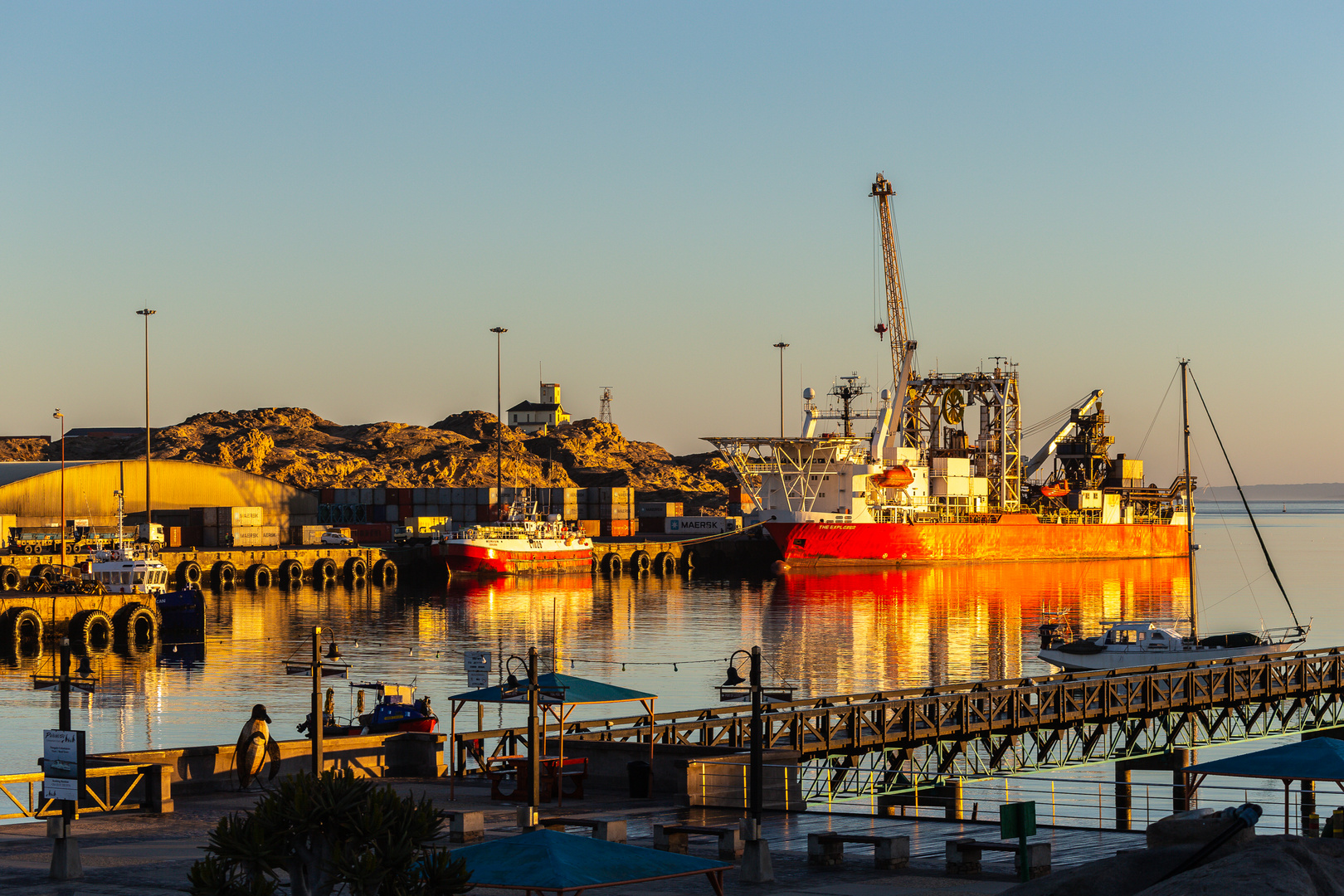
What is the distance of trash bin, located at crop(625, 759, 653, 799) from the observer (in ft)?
75.7

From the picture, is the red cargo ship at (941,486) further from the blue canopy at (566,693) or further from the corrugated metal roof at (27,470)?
the blue canopy at (566,693)

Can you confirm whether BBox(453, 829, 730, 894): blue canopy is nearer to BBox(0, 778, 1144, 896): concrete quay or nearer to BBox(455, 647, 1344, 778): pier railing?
BBox(0, 778, 1144, 896): concrete quay

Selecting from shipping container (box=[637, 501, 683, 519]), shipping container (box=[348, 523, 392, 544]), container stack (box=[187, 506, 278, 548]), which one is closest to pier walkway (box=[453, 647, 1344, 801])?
container stack (box=[187, 506, 278, 548])

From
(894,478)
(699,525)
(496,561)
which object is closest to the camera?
(496,561)

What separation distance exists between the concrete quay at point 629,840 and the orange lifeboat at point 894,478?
303ft

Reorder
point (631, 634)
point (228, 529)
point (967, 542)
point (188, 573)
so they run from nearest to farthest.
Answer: point (631, 634) < point (188, 573) < point (228, 529) < point (967, 542)

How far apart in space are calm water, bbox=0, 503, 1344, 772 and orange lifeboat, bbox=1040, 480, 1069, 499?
476 inches

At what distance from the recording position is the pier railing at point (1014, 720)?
28703 mm

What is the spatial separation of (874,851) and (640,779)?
6.21m

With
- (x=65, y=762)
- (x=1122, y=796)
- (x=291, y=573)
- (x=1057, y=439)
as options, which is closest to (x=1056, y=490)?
(x=1057, y=439)

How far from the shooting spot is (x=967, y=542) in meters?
122

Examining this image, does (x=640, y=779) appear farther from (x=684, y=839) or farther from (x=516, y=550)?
(x=516, y=550)

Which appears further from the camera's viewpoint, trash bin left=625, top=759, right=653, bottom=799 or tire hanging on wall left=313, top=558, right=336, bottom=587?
tire hanging on wall left=313, top=558, right=336, bottom=587

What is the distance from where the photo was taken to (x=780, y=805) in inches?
878
